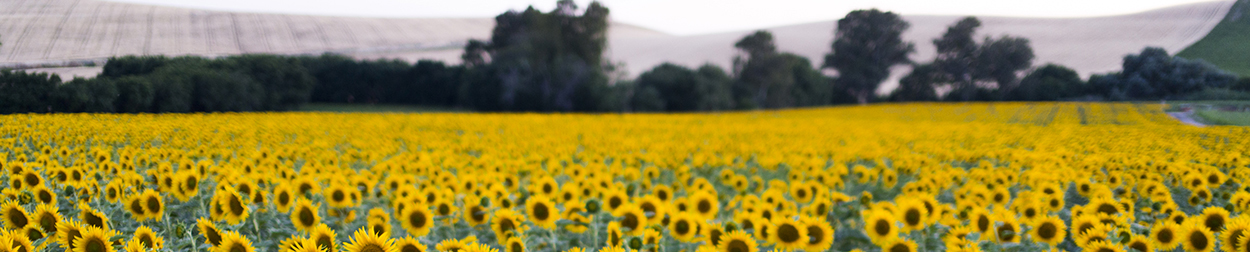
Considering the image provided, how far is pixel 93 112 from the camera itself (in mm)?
3709

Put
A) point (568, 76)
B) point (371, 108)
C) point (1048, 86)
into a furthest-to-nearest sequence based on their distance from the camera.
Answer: point (568, 76), point (371, 108), point (1048, 86)

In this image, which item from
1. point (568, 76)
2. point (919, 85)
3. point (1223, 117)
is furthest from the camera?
point (568, 76)

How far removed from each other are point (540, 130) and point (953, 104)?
12.2 ft

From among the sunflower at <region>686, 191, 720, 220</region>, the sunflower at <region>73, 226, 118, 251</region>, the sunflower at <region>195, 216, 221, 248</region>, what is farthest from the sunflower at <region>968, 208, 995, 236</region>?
the sunflower at <region>73, 226, 118, 251</region>

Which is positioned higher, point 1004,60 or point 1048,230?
point 1004,60

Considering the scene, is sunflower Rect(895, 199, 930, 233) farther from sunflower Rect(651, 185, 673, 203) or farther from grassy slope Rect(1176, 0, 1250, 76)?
grassy slope Rect(1176, 0, 1250, 76)

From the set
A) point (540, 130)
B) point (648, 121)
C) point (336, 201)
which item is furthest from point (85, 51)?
point (648, 121)

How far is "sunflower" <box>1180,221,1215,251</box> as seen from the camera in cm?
270

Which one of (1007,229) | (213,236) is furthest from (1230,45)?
(213,236)

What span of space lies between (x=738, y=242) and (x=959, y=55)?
8.04 feet

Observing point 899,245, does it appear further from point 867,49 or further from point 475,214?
point 867,49

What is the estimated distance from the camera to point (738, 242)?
100 inches

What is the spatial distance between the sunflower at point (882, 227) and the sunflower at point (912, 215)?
0.12 meters

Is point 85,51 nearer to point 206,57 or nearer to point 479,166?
point 206,57
